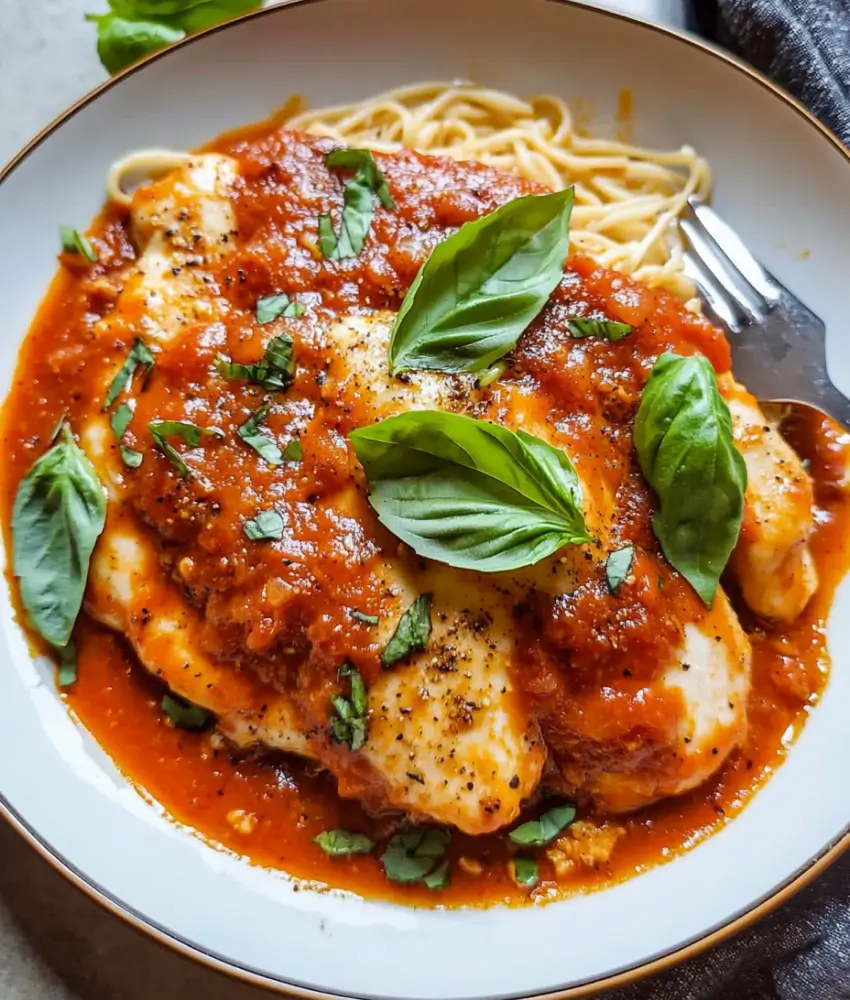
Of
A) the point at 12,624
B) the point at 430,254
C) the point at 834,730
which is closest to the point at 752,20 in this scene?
the point at 430,254

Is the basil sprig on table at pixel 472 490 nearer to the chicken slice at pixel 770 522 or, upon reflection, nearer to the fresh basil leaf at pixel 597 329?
the fresh basil leaf at pixel 597 329

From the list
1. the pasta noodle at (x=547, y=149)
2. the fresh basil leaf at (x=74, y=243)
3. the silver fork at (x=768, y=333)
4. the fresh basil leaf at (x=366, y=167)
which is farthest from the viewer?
the pasta noodle at (x=547, y=149)

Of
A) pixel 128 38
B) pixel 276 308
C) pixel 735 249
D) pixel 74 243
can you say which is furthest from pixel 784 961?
pixel 128 38

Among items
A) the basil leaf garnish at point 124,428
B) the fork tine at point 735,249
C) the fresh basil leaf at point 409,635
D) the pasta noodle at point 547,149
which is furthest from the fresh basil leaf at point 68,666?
the fork tine at point 735,249

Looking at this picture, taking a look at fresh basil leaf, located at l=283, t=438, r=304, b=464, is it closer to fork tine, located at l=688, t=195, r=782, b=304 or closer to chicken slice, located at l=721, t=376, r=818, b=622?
chicken slice, located at l=721, t=376, r=818, b=622

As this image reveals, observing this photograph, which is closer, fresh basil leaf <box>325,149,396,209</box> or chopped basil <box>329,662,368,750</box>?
chopped basil <box>329,662,368,750</box>

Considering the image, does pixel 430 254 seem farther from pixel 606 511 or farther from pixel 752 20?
pixel 752 20

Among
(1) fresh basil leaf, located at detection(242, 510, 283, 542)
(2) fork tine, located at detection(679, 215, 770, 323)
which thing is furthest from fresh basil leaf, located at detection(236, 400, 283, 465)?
(2) fork tine, located at detection(679, 215, 770, 323)
